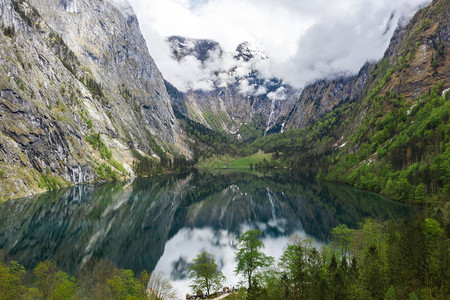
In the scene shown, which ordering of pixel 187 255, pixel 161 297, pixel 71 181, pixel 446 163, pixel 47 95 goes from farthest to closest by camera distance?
pixel 47 95 → pixel 71 181 → pixel 446 163 → pixel 187 255 → pixel 161 297

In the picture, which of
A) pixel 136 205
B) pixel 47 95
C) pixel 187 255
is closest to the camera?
pixel 187 255

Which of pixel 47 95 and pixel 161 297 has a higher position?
pixel 47 95

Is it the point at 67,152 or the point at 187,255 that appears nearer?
the point at 187,255

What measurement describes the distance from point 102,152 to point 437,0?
265 meters

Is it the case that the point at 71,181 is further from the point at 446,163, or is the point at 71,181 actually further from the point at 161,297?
the point at 446,163

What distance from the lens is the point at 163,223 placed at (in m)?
80.9

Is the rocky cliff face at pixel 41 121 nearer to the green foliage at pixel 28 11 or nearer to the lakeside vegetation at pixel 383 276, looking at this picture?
the green foliage at pixel 28 11

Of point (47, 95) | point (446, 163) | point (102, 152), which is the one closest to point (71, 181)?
point (102, 152)

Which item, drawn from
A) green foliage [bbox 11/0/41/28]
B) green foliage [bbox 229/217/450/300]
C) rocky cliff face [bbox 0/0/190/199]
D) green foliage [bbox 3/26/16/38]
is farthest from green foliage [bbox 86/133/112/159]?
green foliage [bbox 229/217/450/300]

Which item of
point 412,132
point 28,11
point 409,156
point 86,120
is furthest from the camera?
point 28,11

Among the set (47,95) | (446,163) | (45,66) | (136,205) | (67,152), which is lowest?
(136,205)

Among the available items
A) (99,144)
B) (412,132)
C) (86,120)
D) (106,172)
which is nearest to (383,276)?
(412,132)

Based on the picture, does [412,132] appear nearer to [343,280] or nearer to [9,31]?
[343,280]

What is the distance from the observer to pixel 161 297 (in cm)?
3338
